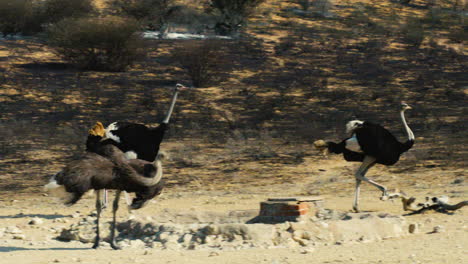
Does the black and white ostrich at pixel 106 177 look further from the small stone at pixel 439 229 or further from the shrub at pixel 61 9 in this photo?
the shrub at pixel 61 9

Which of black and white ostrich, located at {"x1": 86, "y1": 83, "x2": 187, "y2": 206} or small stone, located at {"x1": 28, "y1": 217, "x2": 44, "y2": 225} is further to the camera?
black and white ostrich, located at {"x1": 86, "y1": 83, "x2": 187, "y2": 206}

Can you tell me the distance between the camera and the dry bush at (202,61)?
880 inches

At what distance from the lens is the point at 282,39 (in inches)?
1045

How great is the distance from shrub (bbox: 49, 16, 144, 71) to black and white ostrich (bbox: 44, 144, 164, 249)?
1373cm

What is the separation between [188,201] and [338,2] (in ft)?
64.9

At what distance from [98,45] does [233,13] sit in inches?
224

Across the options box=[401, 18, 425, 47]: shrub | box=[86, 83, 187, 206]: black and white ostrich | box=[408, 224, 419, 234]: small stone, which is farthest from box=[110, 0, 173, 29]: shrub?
box=[408, 224, 419, 234]: small stone

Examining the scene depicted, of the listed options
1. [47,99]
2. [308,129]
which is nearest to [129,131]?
[308,129]

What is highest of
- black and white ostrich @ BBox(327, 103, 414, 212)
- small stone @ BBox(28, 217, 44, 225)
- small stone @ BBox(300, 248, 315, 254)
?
small stone @ BBox(300, 248, 315, 254)

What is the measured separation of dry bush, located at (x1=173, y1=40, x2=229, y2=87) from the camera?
22.3 m

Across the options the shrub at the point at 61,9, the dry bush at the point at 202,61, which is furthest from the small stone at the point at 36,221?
the shrub at the point at 61,9

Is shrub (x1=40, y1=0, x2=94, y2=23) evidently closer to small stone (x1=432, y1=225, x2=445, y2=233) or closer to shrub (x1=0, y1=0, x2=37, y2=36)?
shrub (x1=0, y1=0, x2=37, y2=36)

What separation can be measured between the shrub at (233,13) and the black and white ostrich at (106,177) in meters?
17.7

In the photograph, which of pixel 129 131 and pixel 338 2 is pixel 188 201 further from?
pixel 338 2
